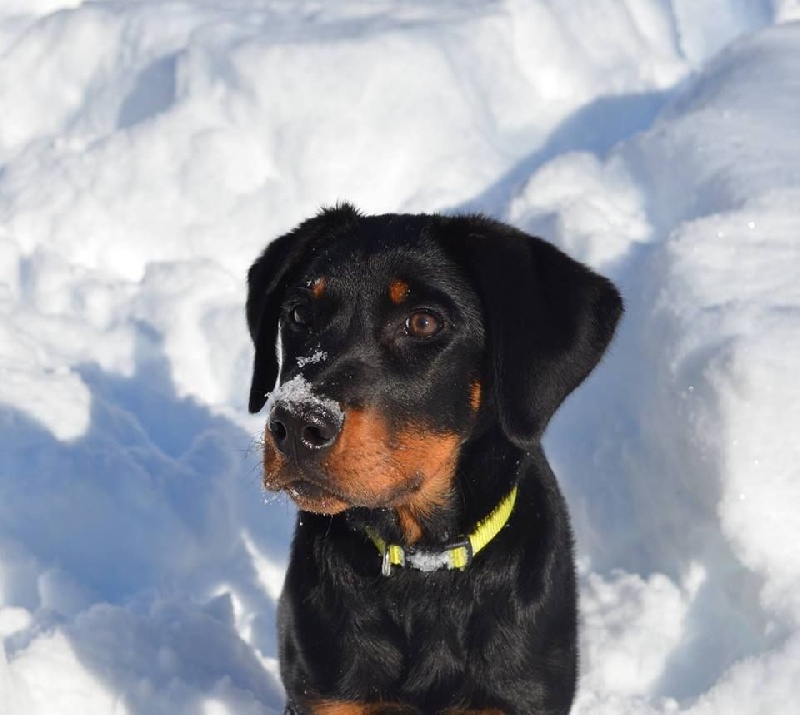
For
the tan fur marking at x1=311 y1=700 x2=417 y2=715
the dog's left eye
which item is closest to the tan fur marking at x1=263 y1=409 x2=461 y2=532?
the dog's left eye

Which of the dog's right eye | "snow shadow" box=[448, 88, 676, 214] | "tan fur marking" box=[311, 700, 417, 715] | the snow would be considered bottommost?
"snow shadow" box=[448, 88, 676, 214]

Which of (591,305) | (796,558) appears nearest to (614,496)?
(796,558)

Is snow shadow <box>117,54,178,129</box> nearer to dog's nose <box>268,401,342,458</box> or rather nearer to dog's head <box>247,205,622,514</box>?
dog's head <box>247,205,622,514</box>

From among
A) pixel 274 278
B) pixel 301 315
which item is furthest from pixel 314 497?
pixel 274 278

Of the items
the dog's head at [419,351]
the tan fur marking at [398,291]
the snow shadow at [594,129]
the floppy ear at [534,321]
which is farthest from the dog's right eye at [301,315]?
the snow shadow at [594,129]

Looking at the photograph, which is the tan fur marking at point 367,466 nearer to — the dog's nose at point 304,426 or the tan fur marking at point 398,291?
the dog's nose at point 304,426

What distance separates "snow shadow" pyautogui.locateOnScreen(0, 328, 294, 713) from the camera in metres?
3.89

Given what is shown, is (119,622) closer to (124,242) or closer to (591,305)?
(591,305)

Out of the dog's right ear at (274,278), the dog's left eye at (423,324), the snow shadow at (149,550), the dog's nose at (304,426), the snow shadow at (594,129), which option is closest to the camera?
the dog's nose at (304,426)

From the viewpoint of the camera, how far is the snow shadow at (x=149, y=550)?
12.8ft

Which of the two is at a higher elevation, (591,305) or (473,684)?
(591,305)

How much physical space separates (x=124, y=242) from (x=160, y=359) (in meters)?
1.02

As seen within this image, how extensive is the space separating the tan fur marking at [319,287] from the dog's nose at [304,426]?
0.50 metres

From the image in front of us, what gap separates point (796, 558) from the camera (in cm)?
395
